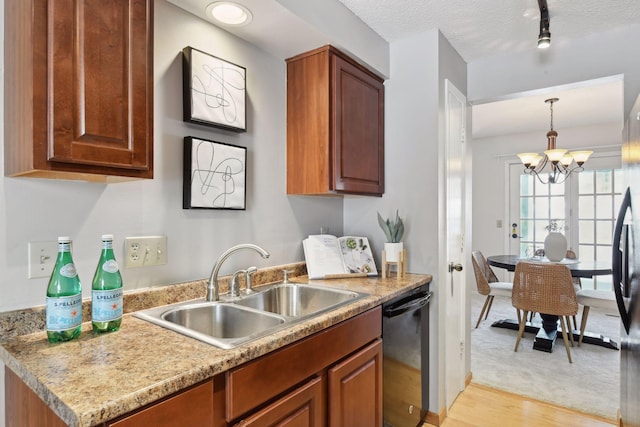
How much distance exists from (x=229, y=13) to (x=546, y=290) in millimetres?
3135

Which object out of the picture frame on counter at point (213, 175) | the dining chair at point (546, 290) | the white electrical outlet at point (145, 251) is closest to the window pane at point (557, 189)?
the dining chair at point (546, 290)

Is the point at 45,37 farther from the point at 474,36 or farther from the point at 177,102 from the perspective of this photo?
the point at 474,36

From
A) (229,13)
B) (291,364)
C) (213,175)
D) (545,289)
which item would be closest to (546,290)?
(545,289)

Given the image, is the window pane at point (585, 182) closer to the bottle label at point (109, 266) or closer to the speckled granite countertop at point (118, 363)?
Answer: the speckled granite countertop at point (118, 363)

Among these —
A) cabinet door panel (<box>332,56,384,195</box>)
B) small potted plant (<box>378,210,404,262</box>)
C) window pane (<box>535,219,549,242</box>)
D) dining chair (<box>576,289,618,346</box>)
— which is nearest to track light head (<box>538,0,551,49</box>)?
cabinet door panel (<box>332,56,384,195</box>)

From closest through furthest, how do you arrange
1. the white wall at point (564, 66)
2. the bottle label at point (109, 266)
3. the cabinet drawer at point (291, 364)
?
the cabinet drawer at point (291, 364) < the bottle label at point (109, 266) < the white wall at point (564, 66)

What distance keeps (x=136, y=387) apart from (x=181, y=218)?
0.88 metres

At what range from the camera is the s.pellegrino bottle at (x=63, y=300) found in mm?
1007

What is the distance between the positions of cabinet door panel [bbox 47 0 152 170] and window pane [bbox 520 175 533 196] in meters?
5.31

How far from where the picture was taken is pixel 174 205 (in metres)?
1.53

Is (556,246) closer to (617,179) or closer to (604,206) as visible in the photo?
(604,206)

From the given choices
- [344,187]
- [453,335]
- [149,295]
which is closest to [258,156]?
[344,187]

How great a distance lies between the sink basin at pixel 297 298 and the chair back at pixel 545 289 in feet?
7.07

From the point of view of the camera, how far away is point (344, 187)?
203 centimetres
